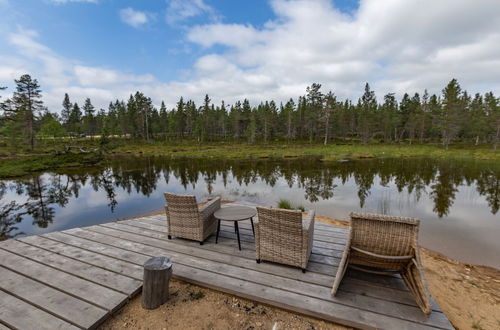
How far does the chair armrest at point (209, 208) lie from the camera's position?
3.82 metres

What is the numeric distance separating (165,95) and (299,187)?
63299 millimetres

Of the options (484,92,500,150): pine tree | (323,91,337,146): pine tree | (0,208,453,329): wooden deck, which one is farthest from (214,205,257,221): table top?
(484,92,500,150): pine tree

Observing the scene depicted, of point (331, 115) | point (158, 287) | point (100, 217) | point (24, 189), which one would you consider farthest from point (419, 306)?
point (331, 115)

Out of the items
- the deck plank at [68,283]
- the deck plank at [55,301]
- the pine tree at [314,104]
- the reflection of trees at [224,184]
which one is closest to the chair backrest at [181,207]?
the deck plank at [68,283]

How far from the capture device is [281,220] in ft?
9.43

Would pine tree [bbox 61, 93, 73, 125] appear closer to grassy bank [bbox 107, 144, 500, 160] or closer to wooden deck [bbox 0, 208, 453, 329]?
grassy bank [bbox 107, 144, 500, 160]

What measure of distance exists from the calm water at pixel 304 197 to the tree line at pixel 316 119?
1099 inches

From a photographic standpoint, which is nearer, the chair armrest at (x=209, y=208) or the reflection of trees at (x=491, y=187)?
the chair armrest at (x=209, y=208)

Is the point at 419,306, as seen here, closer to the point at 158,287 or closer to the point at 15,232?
the point at 158,287

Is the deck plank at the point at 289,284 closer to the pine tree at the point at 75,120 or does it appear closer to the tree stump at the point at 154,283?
the tree stump at the point at 154,283

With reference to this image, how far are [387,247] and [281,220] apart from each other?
1.35 metres

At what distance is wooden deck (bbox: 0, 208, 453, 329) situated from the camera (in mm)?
A: 2176

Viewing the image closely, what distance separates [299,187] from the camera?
11.1 m

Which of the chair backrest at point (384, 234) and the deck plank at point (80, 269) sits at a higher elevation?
the chair backrest at point (384, 234)
